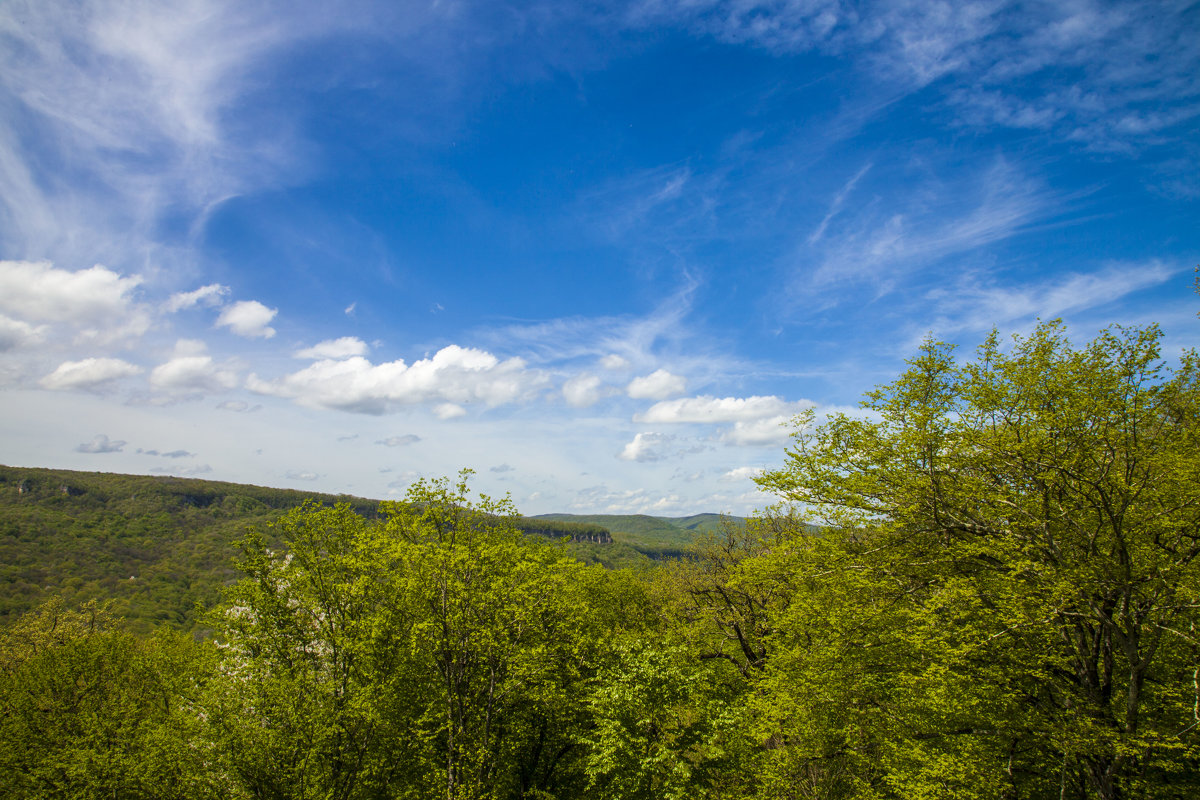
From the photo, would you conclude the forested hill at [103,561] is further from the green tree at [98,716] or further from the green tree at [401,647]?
the green tree at [401,647]

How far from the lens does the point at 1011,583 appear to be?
1421cm

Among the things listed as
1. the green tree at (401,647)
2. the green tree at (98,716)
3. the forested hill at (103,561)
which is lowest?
the forested hill at (103,561)

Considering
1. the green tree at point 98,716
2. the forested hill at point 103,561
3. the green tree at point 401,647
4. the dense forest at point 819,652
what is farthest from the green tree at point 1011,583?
the forested hill at point 103,561

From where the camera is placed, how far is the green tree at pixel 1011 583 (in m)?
12.8

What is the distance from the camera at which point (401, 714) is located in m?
23.1

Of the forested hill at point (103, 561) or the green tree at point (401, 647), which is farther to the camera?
the forested hill at point (103, 561)

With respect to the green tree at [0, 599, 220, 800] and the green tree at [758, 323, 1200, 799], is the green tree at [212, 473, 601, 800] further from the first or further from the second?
the green tree at [758, 323, 1200, 799]

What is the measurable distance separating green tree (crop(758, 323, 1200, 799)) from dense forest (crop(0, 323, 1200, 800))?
4.2 inches

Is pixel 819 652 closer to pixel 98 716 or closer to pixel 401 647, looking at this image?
pixel 401 647

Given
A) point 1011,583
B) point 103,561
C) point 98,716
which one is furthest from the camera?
point 103,561

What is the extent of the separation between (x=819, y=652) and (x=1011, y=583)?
27.1 feet

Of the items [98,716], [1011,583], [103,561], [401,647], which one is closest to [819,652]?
[1011,583]

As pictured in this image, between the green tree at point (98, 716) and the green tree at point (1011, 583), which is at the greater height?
the green tree at point (1011, 583)

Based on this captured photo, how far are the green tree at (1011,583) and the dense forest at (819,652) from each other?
11 centimetres
